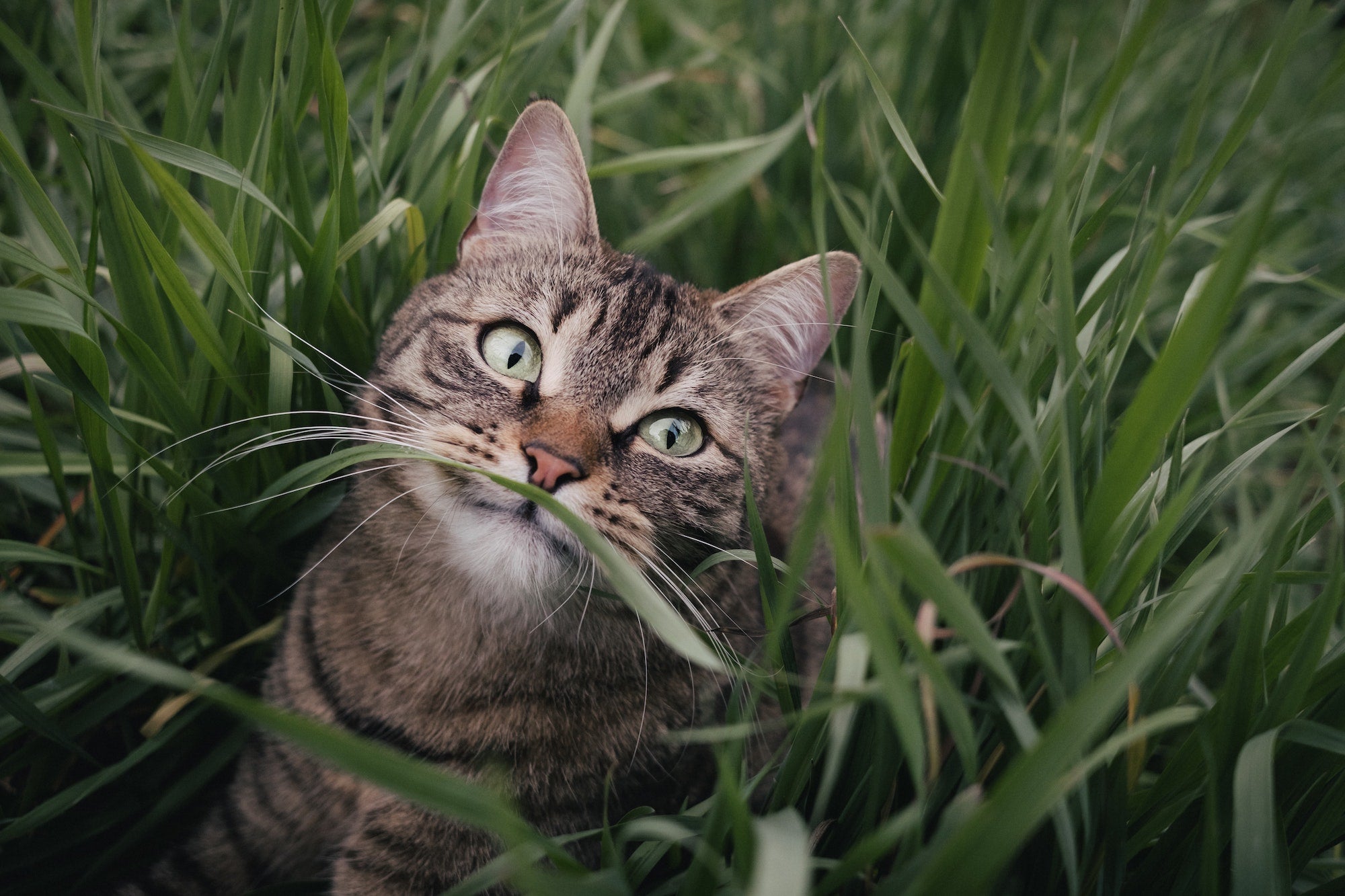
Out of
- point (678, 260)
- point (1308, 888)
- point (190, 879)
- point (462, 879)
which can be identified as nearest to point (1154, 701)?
point (1308, 888)

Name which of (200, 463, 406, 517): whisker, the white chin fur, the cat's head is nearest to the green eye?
the cat's head

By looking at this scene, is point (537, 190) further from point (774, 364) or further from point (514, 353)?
point (774, 364)

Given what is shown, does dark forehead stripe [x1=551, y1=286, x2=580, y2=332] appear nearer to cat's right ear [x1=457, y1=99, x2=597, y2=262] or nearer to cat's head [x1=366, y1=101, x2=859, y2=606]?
cat's head [x1=366, y1=101, x2=859, y2=606]

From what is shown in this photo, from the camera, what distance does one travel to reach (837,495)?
0.86 m

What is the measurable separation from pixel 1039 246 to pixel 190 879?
58.7 inches

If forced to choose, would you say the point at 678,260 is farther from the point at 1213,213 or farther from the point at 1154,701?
the point at 1154,701

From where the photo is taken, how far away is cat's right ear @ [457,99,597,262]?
1262 millimetres

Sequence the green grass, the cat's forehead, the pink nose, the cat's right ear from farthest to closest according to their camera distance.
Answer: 1. the cat's right ear
2. the cat's forehead
3. the pink nose
4. the green grass

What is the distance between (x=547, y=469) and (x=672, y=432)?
27cm

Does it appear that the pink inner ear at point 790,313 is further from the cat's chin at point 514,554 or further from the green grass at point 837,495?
the cat's chin at point 514,554

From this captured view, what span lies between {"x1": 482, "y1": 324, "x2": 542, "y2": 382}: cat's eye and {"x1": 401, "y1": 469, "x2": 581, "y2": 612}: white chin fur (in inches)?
8.1

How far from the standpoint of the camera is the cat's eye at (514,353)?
117 cm

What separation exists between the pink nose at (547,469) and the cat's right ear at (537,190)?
0.48 meters

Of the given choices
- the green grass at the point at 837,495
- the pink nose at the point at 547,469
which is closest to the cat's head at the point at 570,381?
the pink nose at the point at 547,469
